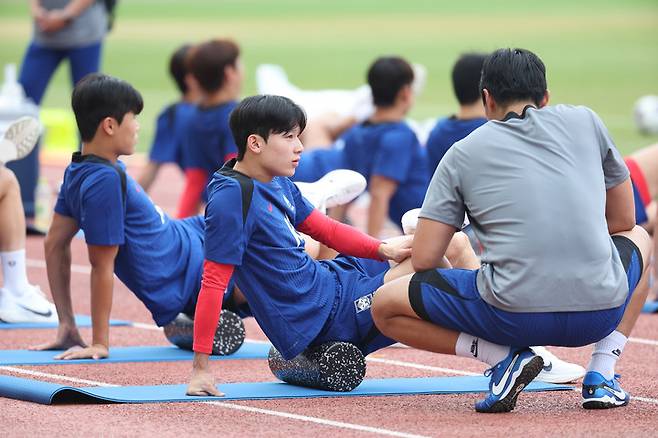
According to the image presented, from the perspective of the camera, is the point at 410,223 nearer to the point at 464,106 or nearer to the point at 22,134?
the point at 22,134

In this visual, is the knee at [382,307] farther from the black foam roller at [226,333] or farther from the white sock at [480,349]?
the black foam roller at [226,333]

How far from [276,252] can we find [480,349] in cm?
81

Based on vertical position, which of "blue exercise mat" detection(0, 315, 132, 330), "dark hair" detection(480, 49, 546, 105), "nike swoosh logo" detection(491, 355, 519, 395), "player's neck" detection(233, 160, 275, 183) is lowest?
"blue exercise mat" detection(0, 315, 132, 330)

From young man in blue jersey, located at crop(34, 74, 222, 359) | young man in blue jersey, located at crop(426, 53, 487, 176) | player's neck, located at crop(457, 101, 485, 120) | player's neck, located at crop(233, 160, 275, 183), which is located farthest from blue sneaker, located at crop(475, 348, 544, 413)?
player's neck, located at crop(457, 101, 485, 120)

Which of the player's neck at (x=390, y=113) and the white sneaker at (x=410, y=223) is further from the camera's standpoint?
the player's neck at (x=390, y=113)

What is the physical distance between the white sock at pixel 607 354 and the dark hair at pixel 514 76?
2.94 ft

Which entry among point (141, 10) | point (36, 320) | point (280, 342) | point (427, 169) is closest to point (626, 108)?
point (427, 169)

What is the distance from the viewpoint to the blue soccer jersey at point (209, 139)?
30.2 ft

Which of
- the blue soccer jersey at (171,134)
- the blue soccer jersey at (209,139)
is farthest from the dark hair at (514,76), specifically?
the blue soccer jersey at (171,134)

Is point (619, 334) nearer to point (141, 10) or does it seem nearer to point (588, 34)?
point (588, 34)

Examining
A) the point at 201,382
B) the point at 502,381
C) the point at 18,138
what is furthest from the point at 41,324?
the point at 502,381

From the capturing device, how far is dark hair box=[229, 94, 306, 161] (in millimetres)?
4992

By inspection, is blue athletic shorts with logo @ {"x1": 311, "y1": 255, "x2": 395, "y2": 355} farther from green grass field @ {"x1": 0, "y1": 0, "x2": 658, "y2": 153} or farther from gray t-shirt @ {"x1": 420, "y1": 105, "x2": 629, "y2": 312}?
green grass field @ {"x1": 0, "y1": 0, "x2": 658, "y2": 153}

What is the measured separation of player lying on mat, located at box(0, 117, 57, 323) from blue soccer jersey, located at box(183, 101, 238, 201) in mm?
2472
